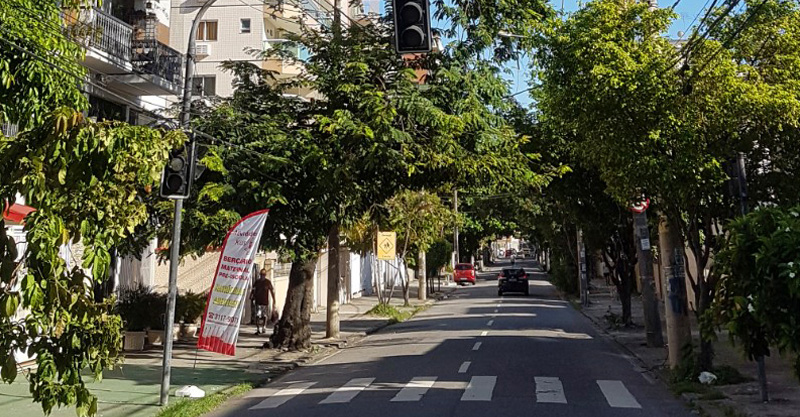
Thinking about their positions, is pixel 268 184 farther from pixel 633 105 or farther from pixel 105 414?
pixel 633 105

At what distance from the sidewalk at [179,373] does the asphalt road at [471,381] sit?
0.72m

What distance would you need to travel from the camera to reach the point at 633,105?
1100 centimetres

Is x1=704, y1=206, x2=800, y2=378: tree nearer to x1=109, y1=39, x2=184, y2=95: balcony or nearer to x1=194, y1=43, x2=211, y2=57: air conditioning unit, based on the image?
x1=109, y1=39, x2=184, y2=95: balcony

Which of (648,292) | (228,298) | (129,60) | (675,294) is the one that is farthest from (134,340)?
(648,292)

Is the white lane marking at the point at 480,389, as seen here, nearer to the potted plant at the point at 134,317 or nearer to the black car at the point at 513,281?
the potted plant at the point at 134,317

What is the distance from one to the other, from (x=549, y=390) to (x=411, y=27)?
6257mm

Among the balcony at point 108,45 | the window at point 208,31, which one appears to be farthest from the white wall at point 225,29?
the balcony at point 108,45

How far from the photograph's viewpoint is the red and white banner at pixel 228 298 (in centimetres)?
1062

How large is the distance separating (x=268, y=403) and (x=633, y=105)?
720 centimetres

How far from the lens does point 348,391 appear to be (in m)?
11.4

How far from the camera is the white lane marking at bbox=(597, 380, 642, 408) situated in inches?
397

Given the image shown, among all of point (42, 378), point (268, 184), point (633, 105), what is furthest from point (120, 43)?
point (42, 378)

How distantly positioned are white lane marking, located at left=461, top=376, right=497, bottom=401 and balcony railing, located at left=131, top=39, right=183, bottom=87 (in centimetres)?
1206

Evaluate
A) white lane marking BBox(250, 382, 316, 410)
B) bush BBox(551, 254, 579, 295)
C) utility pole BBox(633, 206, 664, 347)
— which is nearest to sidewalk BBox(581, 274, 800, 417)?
utility pole BBox(633, 206, 664, 347)
